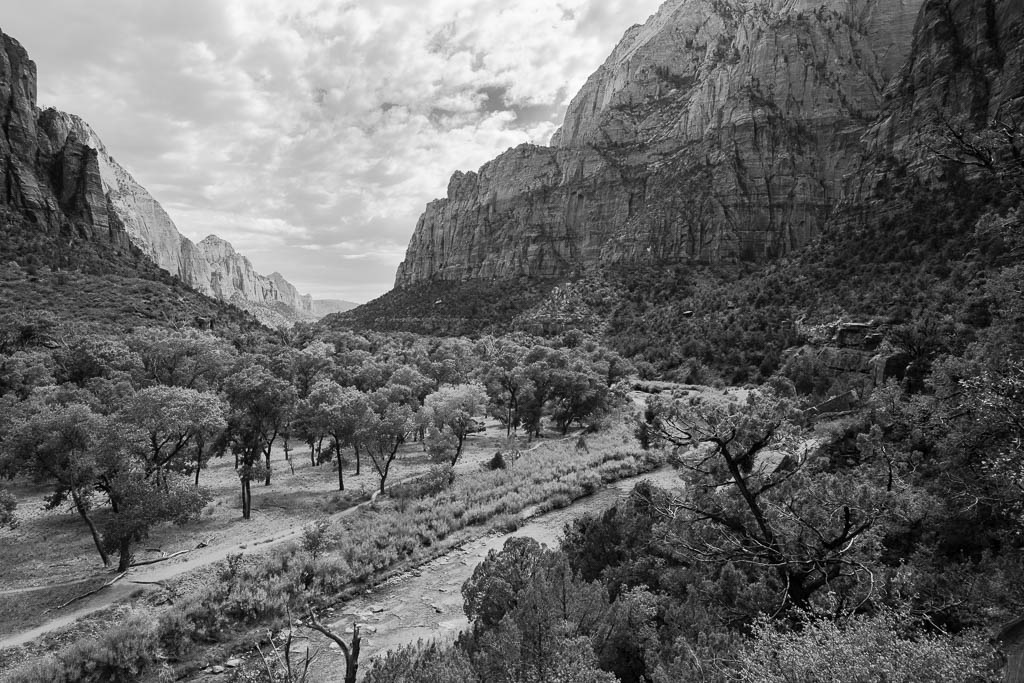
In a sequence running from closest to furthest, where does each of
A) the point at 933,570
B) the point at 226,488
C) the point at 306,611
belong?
1. the point at 933,570
2. the point at 306,611
3. the point at 226,488

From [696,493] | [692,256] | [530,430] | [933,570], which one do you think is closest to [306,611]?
[696,493]

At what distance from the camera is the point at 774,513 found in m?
9.38

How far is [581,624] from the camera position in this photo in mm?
A: 9414

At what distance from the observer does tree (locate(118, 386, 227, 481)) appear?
73.6ft

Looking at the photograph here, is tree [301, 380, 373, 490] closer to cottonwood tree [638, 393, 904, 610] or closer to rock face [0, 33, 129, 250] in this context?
cottonwood tree [638, 393, 904, 610]

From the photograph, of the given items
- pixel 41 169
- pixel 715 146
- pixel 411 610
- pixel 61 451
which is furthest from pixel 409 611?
pixel 715 146

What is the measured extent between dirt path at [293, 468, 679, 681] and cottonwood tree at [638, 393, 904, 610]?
780cm

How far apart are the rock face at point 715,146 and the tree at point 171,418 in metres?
91.9

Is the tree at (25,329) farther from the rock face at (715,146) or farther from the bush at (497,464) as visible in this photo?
the rock face at (715,146)

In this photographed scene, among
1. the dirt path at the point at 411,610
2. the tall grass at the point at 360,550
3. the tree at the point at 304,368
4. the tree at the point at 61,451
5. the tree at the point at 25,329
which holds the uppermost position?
the tree at the point at 25,329

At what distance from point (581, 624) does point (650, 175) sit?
14157 centimetres

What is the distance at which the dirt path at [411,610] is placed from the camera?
12180 mm

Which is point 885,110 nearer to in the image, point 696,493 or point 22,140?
point 696,493

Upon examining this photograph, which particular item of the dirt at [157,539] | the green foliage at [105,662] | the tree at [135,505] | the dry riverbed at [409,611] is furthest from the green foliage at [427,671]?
the tree at [135,505]
